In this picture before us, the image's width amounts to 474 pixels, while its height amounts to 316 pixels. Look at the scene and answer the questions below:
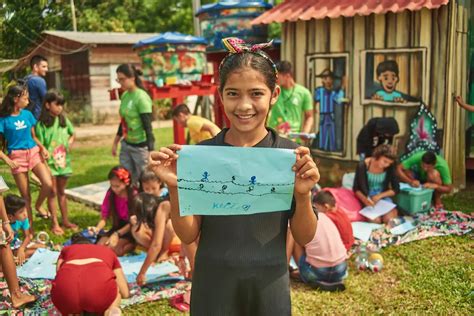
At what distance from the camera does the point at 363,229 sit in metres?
5.84

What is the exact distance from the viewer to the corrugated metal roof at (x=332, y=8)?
679 centimetres

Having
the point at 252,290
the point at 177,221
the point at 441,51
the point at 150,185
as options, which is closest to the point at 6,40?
the point at 150,185

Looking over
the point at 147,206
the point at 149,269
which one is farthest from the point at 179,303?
the point at 147,206

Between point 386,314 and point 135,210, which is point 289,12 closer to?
point 135,210

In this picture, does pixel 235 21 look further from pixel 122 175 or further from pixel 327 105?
pixel 122 175

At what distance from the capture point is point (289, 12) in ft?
26.5

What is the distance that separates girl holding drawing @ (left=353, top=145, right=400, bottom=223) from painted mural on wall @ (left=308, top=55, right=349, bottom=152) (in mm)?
1853

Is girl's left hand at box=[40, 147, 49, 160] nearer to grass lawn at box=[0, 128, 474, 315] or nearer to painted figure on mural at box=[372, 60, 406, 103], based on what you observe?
grass lawn at box=[0, 128, 474, 315]

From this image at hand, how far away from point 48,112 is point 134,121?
0.97 meters

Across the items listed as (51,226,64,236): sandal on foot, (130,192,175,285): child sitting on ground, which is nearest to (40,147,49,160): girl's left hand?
(51,226,64,236): sandal on foot

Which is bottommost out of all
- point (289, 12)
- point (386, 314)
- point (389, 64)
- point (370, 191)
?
point (386, 314)

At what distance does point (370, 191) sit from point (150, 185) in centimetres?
278

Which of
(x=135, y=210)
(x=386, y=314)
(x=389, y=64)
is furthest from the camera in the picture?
(x=389, y=64)

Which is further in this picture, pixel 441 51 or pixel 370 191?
pixel 441 51
